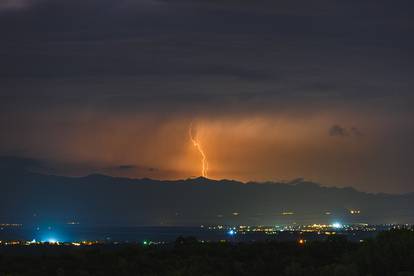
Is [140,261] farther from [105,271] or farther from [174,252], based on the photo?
[174,252]

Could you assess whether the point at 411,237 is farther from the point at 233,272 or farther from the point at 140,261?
the point at 140,261

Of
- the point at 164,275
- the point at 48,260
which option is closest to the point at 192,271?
the point at 164,275

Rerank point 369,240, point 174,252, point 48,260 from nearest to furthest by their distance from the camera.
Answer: point 369,240 → point 48,260 → point 174,252

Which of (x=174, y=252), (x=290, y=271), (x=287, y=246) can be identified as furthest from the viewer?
(x=287, y=246)

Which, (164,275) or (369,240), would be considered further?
(369,240)

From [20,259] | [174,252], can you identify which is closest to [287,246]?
[174,252]

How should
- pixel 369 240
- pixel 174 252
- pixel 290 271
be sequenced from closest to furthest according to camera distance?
pixel 290 271 → pixel 369 240 → pixel 174 252
